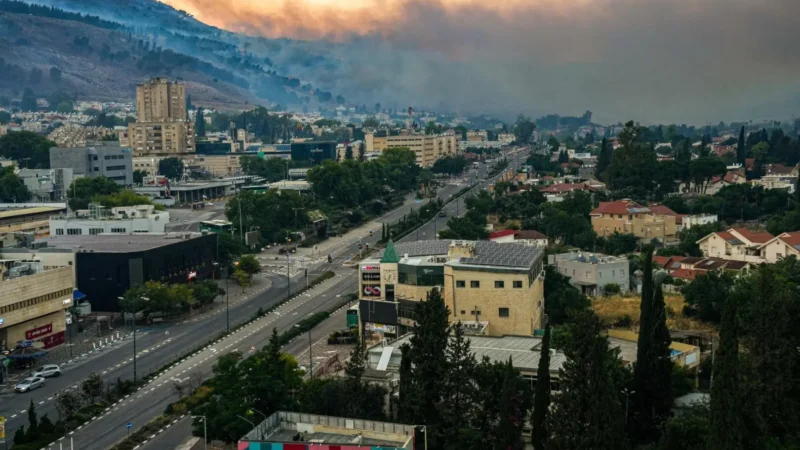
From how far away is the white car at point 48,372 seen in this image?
92.4 ft

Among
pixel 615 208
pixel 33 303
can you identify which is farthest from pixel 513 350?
pixel 615 208

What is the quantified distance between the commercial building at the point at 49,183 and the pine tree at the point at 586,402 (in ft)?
190

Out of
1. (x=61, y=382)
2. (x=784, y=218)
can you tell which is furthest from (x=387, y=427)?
(x=784, y=218)

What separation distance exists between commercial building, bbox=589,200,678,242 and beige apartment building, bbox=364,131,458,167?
1889 inches

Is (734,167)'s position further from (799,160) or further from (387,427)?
(387,427)

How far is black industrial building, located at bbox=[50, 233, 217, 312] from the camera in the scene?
37.7 meters

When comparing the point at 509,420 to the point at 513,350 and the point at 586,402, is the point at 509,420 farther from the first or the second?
the point at 513,350

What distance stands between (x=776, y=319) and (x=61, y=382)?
1891 cm

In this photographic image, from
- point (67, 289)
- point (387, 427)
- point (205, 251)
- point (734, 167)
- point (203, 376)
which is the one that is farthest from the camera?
point (734, 167)

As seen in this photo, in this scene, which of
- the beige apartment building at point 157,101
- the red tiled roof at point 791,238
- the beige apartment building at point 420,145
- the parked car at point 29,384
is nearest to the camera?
the parked car at point 29,384

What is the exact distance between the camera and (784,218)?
157ft

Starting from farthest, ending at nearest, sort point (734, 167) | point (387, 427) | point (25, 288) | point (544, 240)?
1. point (734, 167)
2. point (544, 240)
3. point (25, 288)
4. point (387, 427)

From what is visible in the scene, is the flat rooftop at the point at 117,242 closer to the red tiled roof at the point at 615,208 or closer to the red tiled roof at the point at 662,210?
the red tiled roof at the point at 615,208

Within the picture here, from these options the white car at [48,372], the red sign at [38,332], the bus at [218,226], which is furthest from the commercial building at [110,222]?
the white car at [48,372]
